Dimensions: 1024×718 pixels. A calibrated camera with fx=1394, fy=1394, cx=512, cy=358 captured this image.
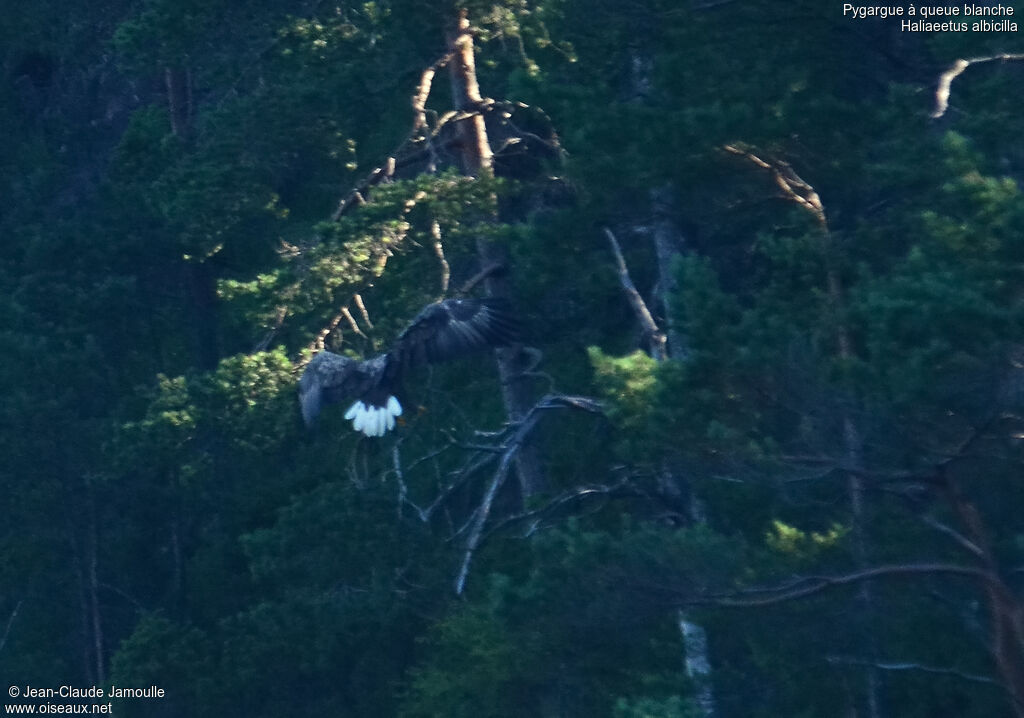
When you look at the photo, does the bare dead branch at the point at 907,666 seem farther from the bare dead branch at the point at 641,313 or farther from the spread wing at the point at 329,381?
the spread wing at the point at 329,381

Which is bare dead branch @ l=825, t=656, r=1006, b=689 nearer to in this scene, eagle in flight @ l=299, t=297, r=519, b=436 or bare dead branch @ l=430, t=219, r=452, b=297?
eagle in flight @ l=299, t=297, r=519, b=436

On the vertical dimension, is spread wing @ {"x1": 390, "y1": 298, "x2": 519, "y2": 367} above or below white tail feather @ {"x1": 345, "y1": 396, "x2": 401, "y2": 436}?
above

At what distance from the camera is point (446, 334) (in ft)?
27.5

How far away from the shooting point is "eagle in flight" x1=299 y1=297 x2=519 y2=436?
27.5ft

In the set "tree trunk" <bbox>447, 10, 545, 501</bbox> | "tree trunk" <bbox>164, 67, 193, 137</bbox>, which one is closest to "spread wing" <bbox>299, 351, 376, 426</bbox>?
"tree trunk" <bbox>447, 10, 545, 501</bbox>

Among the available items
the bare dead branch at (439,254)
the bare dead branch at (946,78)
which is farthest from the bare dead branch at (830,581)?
the bare dead branch at (439,254)

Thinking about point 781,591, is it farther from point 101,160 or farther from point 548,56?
point 101,160

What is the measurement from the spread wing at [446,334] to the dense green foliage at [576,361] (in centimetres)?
44

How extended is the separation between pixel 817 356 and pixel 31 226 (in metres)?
11.9

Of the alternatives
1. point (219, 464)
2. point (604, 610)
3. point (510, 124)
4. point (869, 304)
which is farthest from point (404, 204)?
point (219, 464)

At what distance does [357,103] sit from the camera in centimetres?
1105

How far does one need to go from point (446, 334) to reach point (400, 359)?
1.05 feet

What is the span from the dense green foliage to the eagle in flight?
16.7 inches

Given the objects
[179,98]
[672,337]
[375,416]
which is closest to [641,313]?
[672,337]
